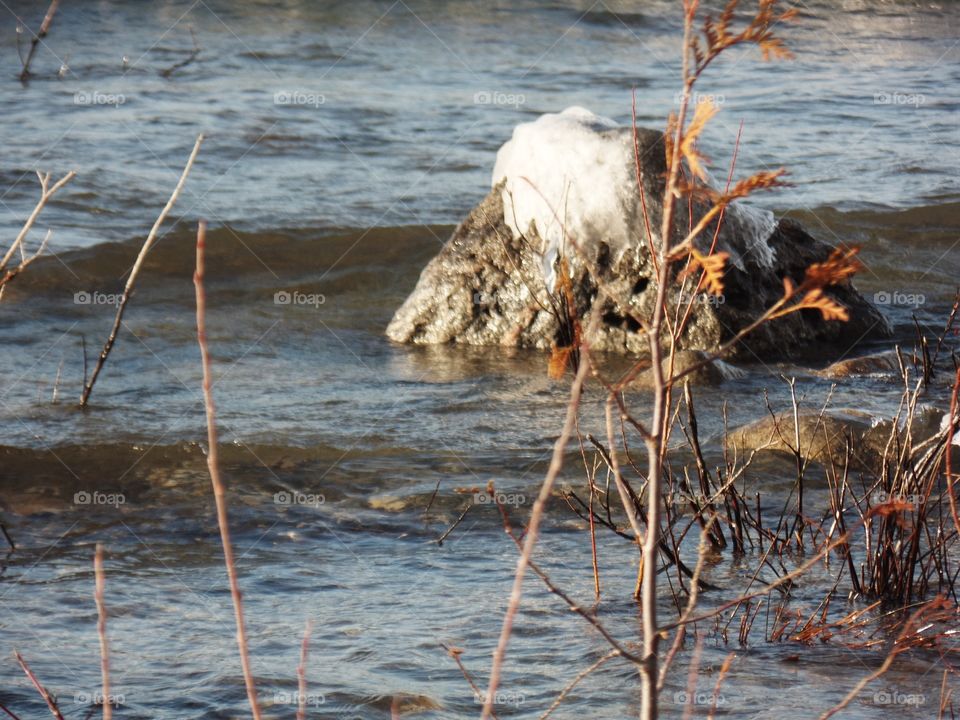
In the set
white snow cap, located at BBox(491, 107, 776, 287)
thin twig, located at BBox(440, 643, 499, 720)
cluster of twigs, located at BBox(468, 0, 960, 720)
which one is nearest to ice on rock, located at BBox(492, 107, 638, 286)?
white snow cap, located at BBox(491, 107, 776, 287)

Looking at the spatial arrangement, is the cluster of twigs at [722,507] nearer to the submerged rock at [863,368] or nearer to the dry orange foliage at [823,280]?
the dry orange foliage at [823,280]

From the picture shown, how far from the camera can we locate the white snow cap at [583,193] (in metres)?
7.10

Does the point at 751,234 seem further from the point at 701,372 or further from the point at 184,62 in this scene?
the point at 184,62

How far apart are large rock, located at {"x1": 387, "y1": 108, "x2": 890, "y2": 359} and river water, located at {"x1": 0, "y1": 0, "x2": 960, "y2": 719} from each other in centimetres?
33

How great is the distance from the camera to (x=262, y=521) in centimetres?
466

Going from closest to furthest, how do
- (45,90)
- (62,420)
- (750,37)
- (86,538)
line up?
1. (750,37)
2. (86,538)
3. (62,420)
4. (45,90)

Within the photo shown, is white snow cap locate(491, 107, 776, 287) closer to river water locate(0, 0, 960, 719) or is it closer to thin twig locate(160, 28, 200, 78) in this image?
river water locate(0, 0, 960, 719)

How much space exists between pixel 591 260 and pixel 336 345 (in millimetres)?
1780

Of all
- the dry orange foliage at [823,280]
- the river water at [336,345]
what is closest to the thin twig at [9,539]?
the river water at [336,345]

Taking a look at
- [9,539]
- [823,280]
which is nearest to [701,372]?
[9,539]

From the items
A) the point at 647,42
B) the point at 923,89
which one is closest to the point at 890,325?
the point at 923,89

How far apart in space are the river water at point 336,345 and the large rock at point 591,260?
33 centimetres

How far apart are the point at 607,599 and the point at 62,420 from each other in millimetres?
3242

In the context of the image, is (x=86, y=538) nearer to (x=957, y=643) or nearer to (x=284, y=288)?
(x=957, y=643)
